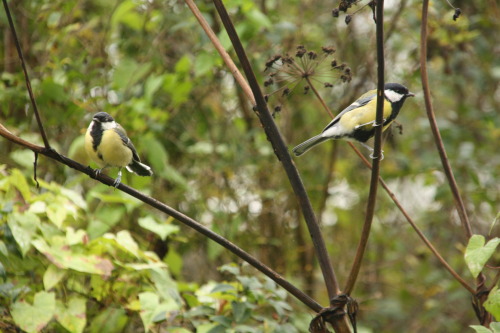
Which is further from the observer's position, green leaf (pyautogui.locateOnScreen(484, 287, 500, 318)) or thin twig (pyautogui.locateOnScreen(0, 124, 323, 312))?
green leaf (pyautogui.locateOnScreen(484, 287, 500, 318))

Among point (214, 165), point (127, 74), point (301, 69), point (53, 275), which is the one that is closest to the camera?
point (301, 69)

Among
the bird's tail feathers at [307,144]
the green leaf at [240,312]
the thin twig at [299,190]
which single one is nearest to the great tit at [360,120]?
the bird's tail feathers at [307,144]

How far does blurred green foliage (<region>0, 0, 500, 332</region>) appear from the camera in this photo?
221 centimetres

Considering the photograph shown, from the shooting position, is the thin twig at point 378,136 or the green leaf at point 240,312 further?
the green leaf at point 240,312

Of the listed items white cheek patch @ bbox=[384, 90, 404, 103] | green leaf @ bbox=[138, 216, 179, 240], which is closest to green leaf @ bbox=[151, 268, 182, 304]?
green leaf @ bbox=[138, 216, 179, 240]

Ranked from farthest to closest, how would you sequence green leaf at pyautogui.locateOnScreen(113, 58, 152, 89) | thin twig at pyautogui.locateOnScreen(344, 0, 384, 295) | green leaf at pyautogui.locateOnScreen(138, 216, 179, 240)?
green leaf at pyautogui.locateOnScreen(113, 58, 152, 89)
green leaf at pyautogui.locateOnScreen(138, 216, 179, 240)
thin twig at pyautogui.locateOnScreen(344, 0, 384, 295)

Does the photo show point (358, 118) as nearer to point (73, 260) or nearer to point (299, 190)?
point (299, 190)

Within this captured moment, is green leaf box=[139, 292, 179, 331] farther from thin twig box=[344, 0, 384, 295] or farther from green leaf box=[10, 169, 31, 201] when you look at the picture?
thin twig box=[344, 0, 384, 295]

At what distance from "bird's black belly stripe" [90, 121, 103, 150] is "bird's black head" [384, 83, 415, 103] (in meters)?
1.07

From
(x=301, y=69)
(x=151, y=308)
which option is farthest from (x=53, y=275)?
(x=301, y=69)

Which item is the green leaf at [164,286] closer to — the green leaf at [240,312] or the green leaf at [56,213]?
the green leaf at [240,312]

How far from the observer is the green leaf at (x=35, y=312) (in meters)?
1.91

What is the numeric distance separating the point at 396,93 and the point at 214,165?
1827 mm

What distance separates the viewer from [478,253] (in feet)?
5.10
